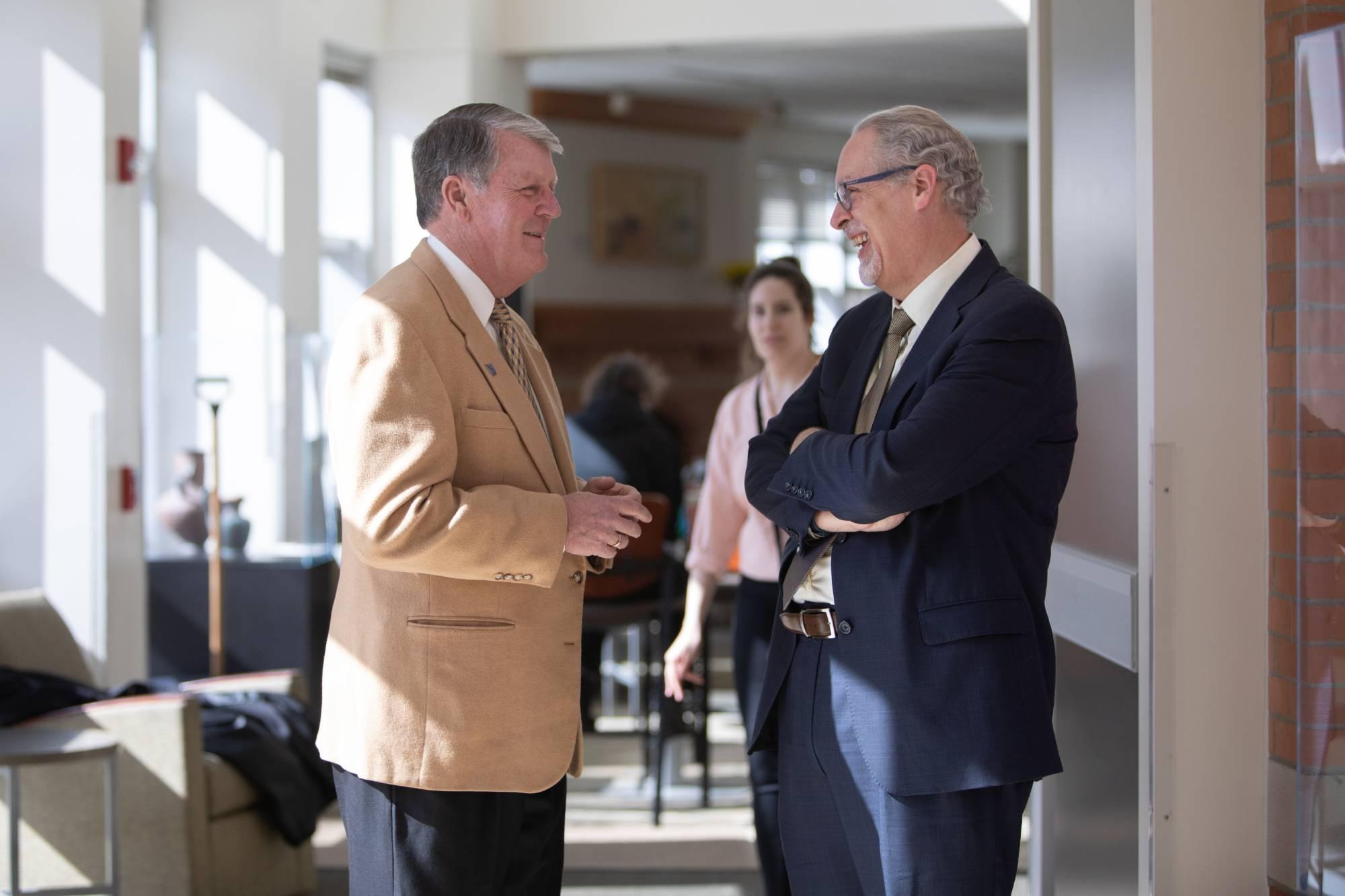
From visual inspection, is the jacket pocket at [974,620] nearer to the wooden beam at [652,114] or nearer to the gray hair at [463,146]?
the gray hair at [463,146]

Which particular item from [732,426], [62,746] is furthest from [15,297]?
[732,426]

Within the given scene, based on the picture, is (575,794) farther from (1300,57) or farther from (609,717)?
(1300,57)

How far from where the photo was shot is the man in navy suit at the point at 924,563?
187 centimetres

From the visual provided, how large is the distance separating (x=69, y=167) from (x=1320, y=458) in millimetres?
3915

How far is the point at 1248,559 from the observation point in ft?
7.95

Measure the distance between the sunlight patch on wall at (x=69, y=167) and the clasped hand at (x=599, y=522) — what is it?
3127mm

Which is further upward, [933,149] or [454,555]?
[933,149]

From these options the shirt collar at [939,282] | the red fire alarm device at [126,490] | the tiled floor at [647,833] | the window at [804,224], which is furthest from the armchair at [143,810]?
the window at [804,224]

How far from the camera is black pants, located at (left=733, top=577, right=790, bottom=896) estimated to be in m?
3.17

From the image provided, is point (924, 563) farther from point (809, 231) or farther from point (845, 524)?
point (809, 231)

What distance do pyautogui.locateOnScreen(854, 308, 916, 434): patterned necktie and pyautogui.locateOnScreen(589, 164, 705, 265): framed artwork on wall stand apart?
30.0 ft

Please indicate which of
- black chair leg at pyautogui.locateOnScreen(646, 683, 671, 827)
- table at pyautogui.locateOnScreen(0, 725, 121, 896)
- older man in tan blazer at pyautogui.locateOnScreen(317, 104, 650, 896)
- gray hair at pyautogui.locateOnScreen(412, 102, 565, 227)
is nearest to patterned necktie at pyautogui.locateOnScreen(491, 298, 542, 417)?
older man in tan blazer at pyautogui.locateOnScreen(317, 104, 650, 896)

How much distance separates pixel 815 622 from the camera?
2.01 m

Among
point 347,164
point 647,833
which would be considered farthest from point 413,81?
point 647,833
